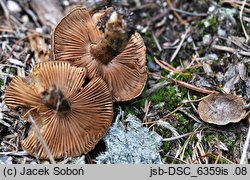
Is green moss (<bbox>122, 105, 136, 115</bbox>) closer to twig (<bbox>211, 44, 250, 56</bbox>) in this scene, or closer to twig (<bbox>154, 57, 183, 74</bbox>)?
twig (<bbox>154, 57, 183, 74</bbox>)

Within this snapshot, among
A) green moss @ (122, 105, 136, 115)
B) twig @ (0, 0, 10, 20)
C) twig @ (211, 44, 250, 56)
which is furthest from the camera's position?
twig @ (0, 0, 10, 20)

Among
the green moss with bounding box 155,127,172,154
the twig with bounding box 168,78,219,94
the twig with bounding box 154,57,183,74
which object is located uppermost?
the twig with bounding box 154,57,183,74

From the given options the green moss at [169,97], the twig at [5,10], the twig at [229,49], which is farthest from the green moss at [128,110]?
the twig at [5,10]

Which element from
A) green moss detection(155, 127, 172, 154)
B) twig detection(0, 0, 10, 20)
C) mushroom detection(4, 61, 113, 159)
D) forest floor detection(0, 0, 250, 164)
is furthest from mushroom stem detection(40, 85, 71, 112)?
twig detection(0, 0, 10, 20)

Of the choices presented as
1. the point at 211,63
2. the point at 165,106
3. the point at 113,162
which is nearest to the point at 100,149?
the point at 113,162

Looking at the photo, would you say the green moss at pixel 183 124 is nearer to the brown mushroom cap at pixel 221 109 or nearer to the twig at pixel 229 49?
the brown mushroom cap at pixel 221 109

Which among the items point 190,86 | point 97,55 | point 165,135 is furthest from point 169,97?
point 97,55

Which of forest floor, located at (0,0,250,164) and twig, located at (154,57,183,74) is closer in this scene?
forest floor, located at (0,0,250,164)

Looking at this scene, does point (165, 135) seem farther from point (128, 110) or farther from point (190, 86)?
point (190, 86)
